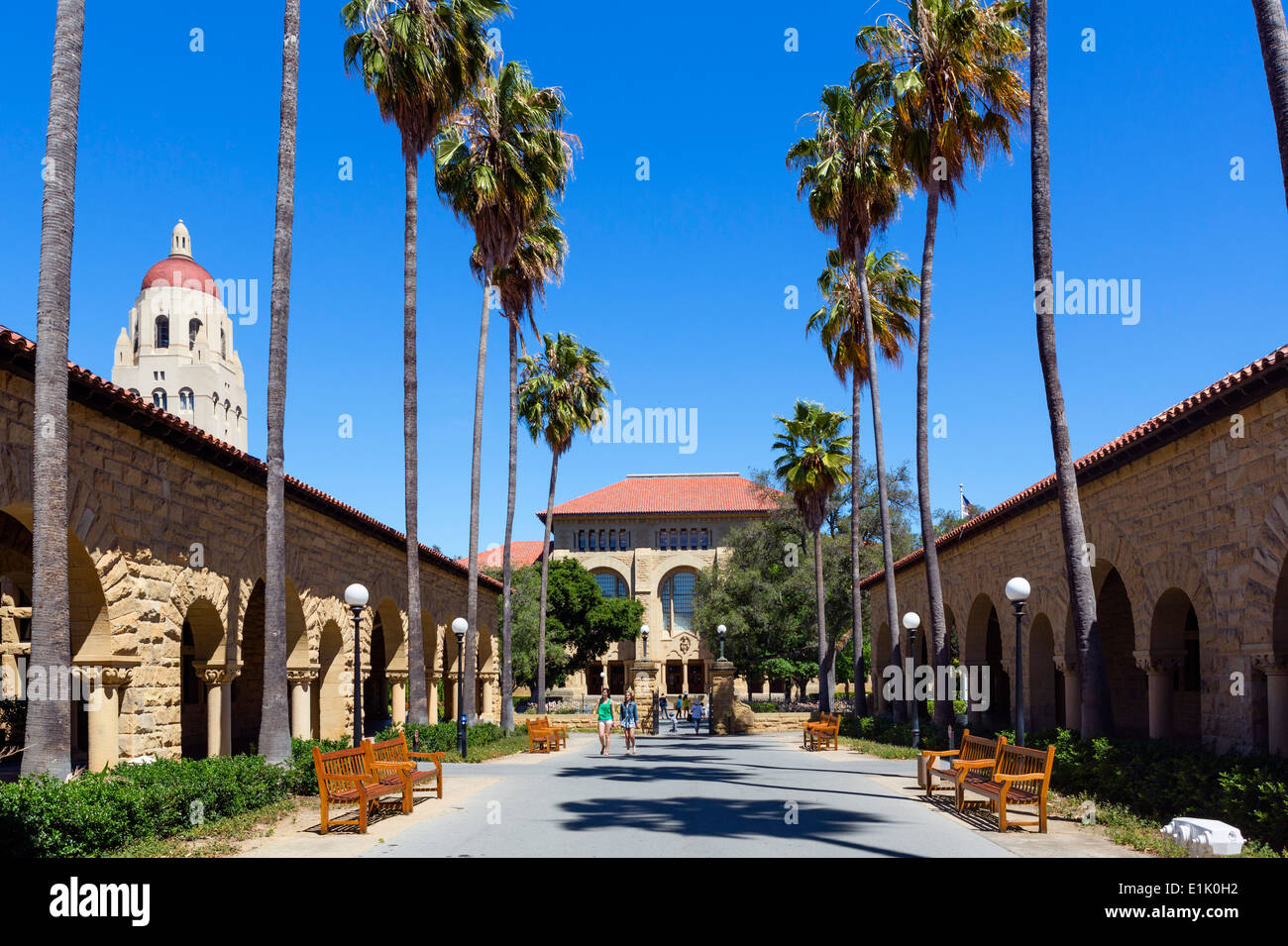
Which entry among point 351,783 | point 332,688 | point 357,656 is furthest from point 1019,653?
point 332,688

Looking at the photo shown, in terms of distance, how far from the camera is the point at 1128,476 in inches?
683

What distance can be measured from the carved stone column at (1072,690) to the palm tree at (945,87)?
2442 millimetres

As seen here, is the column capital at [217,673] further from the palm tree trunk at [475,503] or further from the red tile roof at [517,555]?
the red tile roof at [517,555]

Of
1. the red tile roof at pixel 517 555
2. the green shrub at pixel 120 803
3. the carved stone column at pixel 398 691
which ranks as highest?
the red tile roof at pixel 517 555

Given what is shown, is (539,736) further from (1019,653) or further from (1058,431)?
(1058,431)

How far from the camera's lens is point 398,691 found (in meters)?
28.1

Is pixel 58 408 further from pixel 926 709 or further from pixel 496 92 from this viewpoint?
pixel 926 709

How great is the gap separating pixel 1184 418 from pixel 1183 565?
2.34 meters

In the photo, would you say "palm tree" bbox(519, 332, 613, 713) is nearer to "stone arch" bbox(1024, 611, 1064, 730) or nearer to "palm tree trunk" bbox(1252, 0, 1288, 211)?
"stone arch" bbox(1024, 611, 1064, 730)

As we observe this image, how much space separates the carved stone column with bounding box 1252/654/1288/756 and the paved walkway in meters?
4.39

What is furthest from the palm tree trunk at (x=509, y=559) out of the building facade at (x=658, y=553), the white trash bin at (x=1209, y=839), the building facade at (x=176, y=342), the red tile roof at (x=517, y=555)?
the building facade at (x=176, y=342)

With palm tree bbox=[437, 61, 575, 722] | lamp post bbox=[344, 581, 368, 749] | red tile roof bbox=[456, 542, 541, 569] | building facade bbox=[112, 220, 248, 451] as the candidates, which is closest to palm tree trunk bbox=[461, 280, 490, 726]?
palm tree bbox=[437, 61, 575, 722]

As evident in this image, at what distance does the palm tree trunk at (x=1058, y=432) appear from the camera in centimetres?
1472
